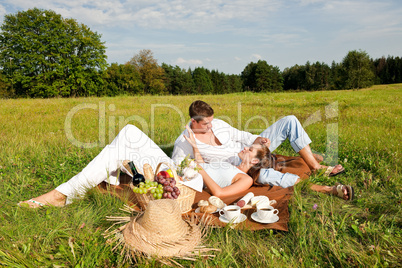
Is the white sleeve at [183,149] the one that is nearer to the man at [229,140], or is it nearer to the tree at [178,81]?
the man at [229,140]

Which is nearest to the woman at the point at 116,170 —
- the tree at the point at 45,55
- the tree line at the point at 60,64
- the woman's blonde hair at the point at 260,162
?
the woman's blonde hair at the point at 260,162

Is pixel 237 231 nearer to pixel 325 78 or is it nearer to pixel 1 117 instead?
pixel 1 117

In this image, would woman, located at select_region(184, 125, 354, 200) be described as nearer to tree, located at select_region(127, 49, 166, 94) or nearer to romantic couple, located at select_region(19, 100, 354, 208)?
romantic couple, located at select_region(19, 100, 354, 208)

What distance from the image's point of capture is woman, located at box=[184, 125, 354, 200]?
14.1 ft

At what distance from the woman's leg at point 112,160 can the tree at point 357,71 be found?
1997 inches

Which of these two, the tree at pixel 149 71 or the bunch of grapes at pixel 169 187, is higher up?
the tree at pixel 149 71

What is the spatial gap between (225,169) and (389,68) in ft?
260

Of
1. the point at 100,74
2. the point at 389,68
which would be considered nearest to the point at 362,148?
the point at 100,74

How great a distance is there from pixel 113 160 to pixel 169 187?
→ 54.0 inches

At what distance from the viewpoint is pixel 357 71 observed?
158 ft

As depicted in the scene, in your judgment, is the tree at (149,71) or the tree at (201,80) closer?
the tree at (149,71)

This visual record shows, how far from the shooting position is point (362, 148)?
605cm

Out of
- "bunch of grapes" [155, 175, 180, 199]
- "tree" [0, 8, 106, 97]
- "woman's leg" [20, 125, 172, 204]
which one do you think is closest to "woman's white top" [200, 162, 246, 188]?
"woman's leg" [20, 125, 172, 204]

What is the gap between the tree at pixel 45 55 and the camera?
115ft
